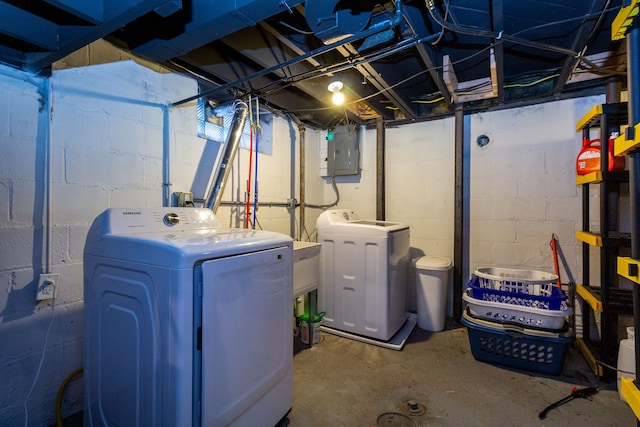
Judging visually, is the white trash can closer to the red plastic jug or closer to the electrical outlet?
the red plastic jug

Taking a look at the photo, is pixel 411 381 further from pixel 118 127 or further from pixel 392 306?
pixel 118 127

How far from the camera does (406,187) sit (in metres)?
3.20

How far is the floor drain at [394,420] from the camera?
158 cm

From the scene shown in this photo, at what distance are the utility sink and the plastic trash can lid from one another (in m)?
1.02

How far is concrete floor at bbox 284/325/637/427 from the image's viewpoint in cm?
162

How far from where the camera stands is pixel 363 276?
2514 millimetres

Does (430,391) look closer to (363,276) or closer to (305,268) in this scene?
(363,276)

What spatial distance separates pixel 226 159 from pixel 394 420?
1936 mm

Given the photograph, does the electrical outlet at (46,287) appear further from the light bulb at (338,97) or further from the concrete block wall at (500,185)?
the concrete block wall at (500,185)

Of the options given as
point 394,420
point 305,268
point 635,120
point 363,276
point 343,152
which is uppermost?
point 343,152

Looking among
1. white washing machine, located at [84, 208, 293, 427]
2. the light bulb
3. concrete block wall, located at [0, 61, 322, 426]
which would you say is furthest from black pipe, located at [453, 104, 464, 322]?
concrete block wall, located at [0, 61, 322, 426]

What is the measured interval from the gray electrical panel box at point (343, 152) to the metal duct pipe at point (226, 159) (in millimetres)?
1469

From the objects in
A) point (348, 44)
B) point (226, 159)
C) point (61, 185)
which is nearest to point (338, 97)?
point (348, 44)

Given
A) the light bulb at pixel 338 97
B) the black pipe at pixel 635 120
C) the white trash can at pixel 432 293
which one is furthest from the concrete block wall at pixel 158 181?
the black pipe at pixel 635 120
